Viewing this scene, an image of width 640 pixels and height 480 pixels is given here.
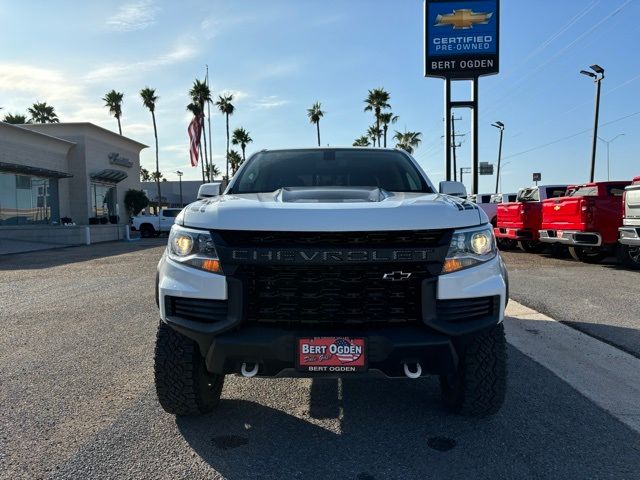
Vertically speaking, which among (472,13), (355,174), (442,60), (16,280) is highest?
(472,13)

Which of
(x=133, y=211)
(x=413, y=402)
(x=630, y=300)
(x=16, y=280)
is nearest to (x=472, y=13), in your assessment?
(x=630, y=300)

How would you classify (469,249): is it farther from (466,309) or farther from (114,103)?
(114,103)

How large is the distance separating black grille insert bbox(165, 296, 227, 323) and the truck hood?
0.41 metres

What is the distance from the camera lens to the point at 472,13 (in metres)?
17.8

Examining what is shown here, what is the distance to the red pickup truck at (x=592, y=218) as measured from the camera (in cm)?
1123

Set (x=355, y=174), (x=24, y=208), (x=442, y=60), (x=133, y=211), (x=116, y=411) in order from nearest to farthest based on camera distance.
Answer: (x=116, y=411)
(x=355, y=174)
(x=442, y=60)
(x=24, y=208)
(x=133, y=211)

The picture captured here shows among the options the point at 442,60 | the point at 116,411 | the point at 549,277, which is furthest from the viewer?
the point at 442,60

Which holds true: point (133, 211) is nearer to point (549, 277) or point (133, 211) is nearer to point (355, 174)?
point (549, 277)

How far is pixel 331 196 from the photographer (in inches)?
133

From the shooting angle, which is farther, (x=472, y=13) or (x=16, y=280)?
(x=472, y=13)

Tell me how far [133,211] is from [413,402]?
42.7 metres

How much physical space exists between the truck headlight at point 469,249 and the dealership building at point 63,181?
26.1 m

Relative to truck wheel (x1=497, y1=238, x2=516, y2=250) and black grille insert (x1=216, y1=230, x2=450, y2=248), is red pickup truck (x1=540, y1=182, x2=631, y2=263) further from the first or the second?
black grille insert (x1=216, y1=230, x2=450, y2=248)

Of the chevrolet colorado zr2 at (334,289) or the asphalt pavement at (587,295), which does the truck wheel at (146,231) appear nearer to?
the asphalt pavement at (587,295)
